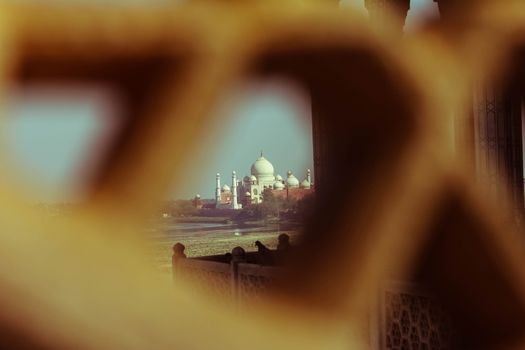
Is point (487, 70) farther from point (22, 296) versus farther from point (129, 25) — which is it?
point (22, 296)

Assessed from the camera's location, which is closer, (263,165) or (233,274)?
(263,165)

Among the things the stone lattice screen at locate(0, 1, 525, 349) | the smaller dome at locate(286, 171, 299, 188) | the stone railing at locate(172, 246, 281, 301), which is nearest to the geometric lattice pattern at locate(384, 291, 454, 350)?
the stone lattice screen at locate(0, 1, 525, 349)

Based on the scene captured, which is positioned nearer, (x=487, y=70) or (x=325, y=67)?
(x=325, y=67)

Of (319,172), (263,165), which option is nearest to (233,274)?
(319,172)

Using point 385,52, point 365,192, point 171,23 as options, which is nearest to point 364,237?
point 365,192

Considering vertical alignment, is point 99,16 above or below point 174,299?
above

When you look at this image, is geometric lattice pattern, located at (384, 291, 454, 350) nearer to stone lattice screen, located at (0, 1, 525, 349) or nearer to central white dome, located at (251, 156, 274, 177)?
stone lattice screen, located at (0, 1, 525, 349)

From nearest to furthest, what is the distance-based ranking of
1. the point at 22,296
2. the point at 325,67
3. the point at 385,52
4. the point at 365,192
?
1. the point at 22,296
2. the point at 325,67
3. the point at 385,52
4. the point at 365,192

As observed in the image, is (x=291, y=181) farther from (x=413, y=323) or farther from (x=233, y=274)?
(x=233, y=274)

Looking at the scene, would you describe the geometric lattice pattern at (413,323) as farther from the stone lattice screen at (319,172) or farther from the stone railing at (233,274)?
the stone railing at (233,274)
